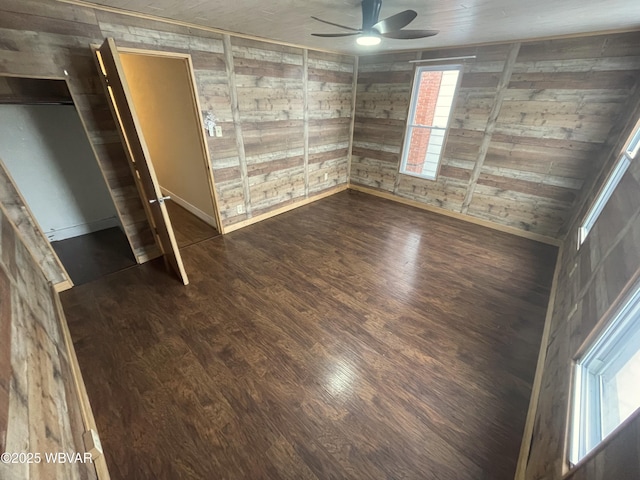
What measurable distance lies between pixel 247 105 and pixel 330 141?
1837mm

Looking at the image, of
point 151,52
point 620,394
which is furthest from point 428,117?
point 620,394

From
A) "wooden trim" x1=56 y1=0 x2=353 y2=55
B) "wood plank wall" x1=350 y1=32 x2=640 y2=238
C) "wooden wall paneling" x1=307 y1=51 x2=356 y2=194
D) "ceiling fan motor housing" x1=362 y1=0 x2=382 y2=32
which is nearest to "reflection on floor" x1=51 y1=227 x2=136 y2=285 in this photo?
"wooden trim" x1=56 y1=0 x2=353 y2=55

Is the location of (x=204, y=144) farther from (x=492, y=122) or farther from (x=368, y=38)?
(x=492, y=122)

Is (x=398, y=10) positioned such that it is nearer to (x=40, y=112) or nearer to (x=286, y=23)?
(x=286, y=23)

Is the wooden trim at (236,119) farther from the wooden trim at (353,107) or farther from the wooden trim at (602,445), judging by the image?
the wooden trim at (602,445)

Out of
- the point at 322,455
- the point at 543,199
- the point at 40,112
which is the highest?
the point at 40,112

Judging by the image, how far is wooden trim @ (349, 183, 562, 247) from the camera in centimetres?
362

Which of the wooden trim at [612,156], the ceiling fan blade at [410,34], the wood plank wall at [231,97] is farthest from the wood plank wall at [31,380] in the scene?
the wooden trim at [612,156]

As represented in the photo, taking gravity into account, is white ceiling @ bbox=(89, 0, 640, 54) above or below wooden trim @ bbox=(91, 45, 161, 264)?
above

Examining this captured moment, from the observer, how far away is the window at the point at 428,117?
4.17m

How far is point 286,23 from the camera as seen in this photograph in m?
2.49

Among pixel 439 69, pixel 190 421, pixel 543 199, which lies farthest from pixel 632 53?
pixel 190 421

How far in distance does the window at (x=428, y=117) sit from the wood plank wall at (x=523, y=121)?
0.40 feet

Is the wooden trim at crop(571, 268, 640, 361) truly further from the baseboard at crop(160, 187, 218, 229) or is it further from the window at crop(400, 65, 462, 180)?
the baseboard at crop(160, 187, 218, 229)
